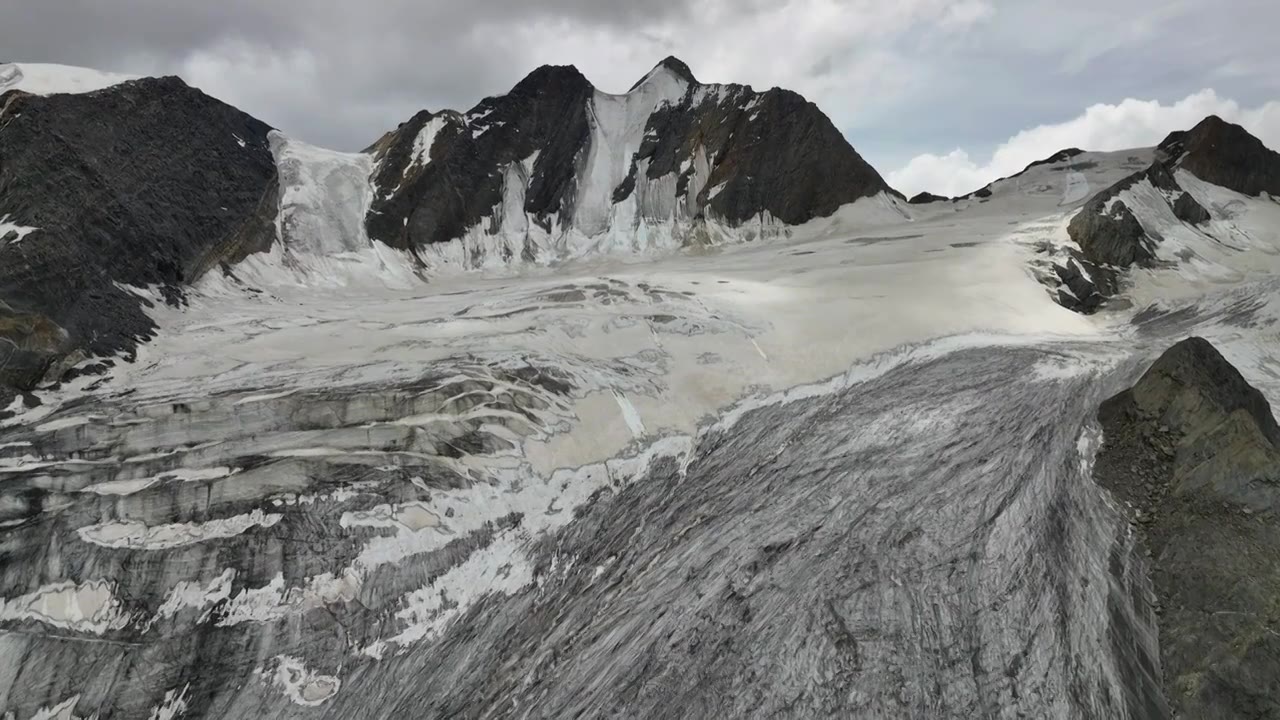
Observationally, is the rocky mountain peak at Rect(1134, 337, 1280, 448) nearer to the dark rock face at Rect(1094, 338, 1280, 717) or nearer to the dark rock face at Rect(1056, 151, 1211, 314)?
the dark rock face at Rect(1094, 338, 1280, 717)

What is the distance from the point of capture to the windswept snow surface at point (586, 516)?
1026 centimetres

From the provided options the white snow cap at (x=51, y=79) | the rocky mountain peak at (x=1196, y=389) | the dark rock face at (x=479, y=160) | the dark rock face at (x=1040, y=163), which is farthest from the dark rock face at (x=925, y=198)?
the white snow cap at (x=51, y=79)

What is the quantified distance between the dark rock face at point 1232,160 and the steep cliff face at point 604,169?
19535 mm

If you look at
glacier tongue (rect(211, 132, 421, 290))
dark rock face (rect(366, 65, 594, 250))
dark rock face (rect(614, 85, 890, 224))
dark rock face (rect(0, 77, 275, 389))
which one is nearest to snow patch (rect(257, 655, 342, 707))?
dark rock face (rect(0, 77, 275, 389))

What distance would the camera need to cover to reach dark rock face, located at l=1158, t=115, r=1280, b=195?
4316cm

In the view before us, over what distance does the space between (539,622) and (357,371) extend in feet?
22.7

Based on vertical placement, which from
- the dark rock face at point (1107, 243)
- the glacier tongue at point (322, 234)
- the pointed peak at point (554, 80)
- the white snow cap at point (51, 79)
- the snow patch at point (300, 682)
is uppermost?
the pointed peak at point (554, 80)

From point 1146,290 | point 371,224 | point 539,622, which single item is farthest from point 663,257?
point 539,622

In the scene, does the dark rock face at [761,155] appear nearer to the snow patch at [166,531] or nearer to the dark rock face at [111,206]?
the dark rock face at [111,206]

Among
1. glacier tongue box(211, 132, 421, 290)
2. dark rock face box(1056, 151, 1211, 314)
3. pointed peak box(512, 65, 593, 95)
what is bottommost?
dark rock face box(1056, 151, 1211, 314)

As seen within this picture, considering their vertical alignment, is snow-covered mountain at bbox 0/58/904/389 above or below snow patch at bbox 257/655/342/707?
above

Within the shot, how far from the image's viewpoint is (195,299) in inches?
846

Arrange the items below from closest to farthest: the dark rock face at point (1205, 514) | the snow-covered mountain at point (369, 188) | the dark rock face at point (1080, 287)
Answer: the dark rock face at point (1205, 514) < the snow-covered mountain at point (369, 188) < the dark rock face at point (1080, 287)

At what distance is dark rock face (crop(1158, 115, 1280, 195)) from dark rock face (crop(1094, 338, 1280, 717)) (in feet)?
128
